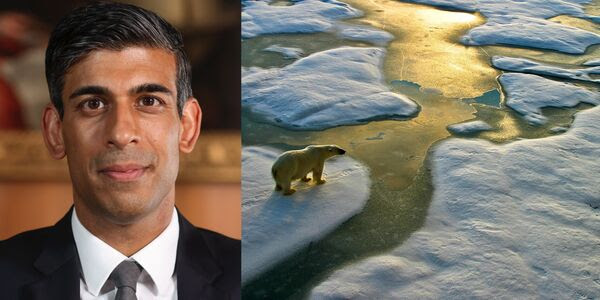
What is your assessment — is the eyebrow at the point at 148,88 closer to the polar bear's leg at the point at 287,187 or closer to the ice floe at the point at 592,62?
the polar bear's leg at the point at 287,187

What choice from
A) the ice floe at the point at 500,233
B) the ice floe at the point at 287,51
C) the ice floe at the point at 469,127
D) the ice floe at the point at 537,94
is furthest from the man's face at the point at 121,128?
the ice floe at the point at 537,94

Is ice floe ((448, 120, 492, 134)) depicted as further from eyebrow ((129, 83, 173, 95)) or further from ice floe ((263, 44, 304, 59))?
eyebrow ((129, 83, 173, 95))

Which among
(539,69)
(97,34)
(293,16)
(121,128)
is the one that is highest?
(97,34)

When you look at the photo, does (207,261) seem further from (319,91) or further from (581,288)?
(581,288)

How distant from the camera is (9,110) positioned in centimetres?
223

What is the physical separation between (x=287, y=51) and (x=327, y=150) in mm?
539

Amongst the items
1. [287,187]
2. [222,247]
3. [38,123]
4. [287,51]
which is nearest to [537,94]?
[287,51]

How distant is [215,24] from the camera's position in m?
2.29

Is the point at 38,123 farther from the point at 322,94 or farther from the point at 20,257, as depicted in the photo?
the point at 322,94

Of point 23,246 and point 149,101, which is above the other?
point 149,101

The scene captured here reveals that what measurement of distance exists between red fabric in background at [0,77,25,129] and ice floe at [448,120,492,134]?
1470 mm

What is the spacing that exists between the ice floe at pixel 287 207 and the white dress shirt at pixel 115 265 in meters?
0.37

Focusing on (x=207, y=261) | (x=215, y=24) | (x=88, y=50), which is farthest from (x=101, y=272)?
(x=215, y=24)

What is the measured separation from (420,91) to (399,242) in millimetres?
680
